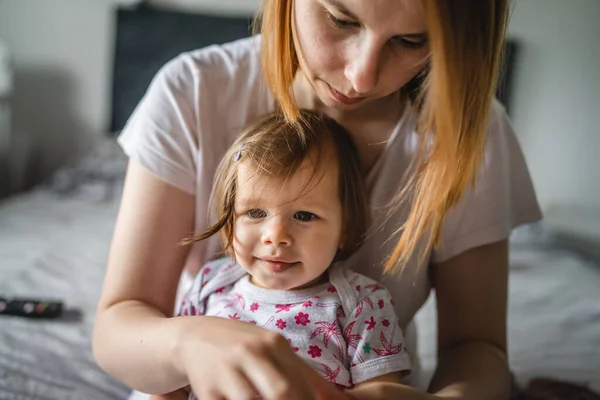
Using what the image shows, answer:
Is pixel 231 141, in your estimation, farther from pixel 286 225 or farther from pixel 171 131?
pixel 286 225

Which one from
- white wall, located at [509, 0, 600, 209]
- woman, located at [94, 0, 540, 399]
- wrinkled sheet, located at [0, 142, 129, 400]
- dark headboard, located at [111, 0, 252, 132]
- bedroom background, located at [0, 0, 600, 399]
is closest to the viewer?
woman, located at [94, 0, 540, 399]

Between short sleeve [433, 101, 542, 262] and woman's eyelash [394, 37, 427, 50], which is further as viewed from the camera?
short sleeve [433, 101, 542, 262]

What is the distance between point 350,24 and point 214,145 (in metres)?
0.30

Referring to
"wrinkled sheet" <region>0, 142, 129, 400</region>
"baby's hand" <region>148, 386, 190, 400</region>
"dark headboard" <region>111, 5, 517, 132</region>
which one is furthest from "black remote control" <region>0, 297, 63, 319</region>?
"dark headboard" <region>111, 5, 517, 132</region>

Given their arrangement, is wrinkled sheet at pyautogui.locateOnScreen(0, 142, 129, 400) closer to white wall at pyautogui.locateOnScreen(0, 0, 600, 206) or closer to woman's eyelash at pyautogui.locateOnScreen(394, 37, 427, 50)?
white wall at pyautogui.locateOnScreen(0, 0, 600, 206)

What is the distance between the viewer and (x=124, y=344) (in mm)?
654

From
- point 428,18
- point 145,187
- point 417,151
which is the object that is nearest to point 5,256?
point 145,187

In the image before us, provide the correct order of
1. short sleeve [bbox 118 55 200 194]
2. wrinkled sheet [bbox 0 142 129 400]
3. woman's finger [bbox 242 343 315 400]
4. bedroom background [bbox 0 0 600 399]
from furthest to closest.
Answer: bedroom background [bbox 0 0 600 399] → wrinkled sheet [bbox 0 142 129 400] → short sleeve [bbox 118 55 200 194] → woman's finger [bbox 242 343 315 400]

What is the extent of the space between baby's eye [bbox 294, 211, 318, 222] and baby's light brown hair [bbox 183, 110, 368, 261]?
0.13ft

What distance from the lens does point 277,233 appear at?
0.71 m

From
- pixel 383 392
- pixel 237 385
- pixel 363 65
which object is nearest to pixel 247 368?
pixel 237 385

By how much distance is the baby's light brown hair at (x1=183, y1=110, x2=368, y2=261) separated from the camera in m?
0.73

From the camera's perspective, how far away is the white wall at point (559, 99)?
101 inches

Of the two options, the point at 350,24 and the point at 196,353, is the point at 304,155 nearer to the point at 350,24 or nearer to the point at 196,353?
the point at 350,24
